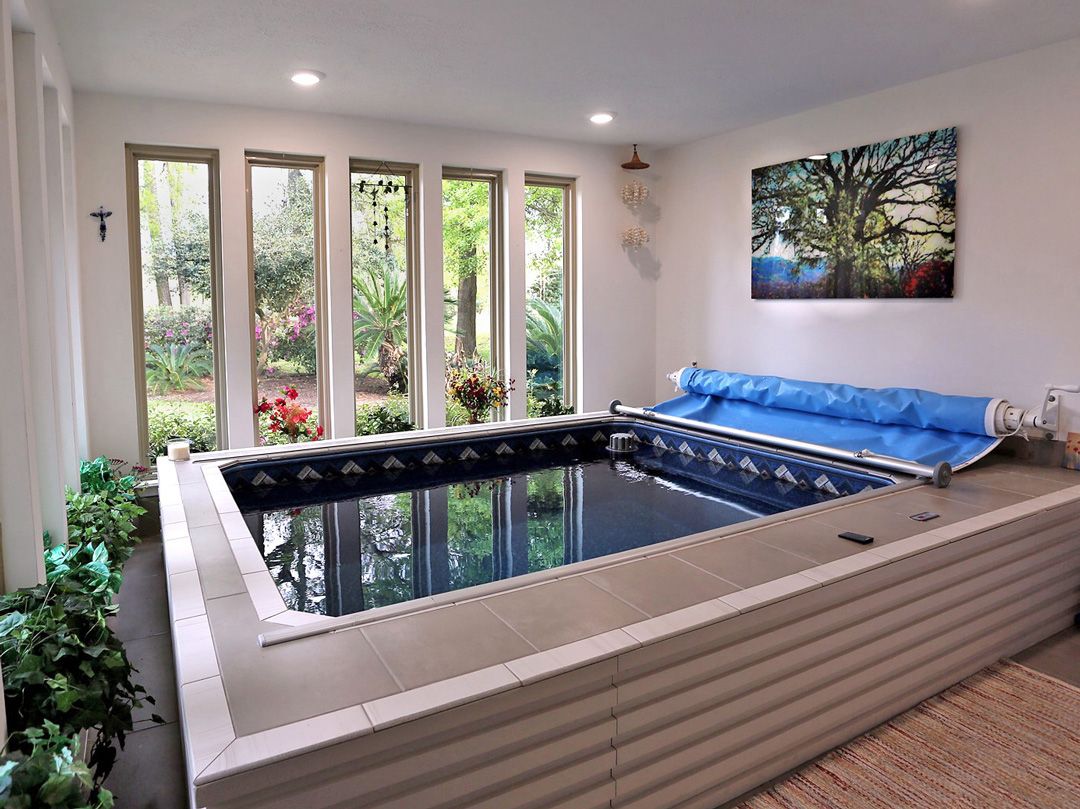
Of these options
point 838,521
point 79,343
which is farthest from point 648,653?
point 79,343

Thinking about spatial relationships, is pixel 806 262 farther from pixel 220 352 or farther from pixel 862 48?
pixel 220 352

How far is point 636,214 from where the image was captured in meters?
6.48

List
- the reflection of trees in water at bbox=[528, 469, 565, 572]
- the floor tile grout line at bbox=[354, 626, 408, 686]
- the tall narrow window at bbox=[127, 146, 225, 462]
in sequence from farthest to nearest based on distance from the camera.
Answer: the tall narrow window at bbox=[127, 146, 225, 462], the reflection of trees in water at bbox=[528, 469, 565, 572], the floor tile grout line at bbox=[354, 626, 408, 686]

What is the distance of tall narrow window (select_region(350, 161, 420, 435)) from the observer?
18.5ft

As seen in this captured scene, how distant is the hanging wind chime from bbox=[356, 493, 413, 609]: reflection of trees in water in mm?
2302

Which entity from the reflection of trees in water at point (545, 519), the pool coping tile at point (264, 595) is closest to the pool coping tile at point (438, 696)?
the pool coping tile at point (264, 595)

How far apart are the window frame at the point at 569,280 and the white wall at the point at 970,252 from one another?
3.85ft

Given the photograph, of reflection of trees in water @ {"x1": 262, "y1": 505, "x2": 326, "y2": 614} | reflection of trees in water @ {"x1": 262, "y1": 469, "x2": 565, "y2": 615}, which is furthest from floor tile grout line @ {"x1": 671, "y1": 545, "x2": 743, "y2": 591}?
reflection of trees in water @ {"x1": 262, "y1": 505, "x2": 326, "y2": 614}

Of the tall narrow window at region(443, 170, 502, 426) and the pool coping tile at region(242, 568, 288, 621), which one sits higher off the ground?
the tall narrow window at region(443, 170, 502, 426)

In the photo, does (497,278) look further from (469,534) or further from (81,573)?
(81,573)

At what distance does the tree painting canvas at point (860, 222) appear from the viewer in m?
4.45

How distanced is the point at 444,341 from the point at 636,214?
6.43 feet

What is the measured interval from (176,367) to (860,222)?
14.6 ft

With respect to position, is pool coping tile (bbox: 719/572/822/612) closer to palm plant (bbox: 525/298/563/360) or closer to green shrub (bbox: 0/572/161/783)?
green shrub (bbox: 0/572/161/783)
